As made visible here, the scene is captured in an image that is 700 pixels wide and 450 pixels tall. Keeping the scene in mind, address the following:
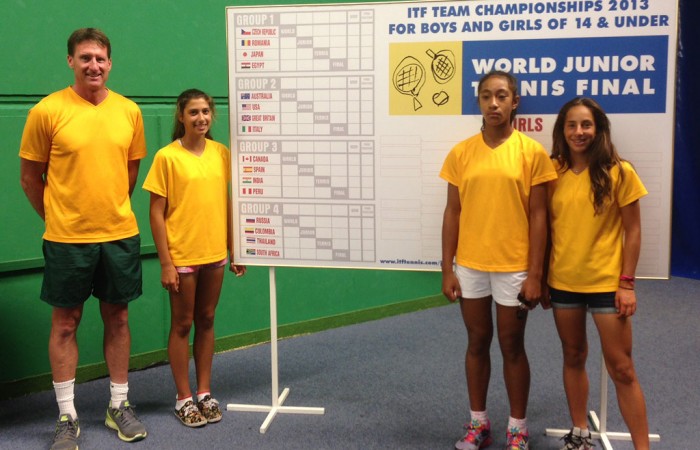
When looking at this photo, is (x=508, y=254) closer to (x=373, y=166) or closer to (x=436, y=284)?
(x=373, y=166)

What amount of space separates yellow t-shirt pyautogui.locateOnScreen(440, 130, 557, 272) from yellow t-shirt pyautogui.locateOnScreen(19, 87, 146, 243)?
4.43ft

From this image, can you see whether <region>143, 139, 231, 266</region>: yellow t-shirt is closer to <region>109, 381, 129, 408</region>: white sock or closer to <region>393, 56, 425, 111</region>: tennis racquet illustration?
<region>109, 381, 129, 408</region>: white sock

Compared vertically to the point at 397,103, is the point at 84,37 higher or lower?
higher

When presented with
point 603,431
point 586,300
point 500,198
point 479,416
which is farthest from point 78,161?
point 603,431

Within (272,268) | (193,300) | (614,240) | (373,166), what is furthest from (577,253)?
(193,300)

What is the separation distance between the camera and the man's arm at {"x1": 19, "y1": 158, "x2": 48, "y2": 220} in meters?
2.64

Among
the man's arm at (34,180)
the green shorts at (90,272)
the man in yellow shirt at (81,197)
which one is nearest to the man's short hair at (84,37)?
the man in yellow shirt at (81,197)

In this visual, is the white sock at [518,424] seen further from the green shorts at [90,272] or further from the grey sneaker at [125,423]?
the green shorts at [90,272]

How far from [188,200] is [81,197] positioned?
0.40 m

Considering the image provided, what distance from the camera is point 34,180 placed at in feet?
8.75

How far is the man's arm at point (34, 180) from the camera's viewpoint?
2639 millimetres

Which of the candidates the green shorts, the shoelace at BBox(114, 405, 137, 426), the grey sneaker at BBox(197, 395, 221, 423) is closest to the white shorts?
the grey sneaker at BBox(197, 395, 221, 423)

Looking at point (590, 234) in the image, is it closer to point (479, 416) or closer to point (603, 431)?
point (479, 416)

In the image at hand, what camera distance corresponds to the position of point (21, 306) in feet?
10.4
